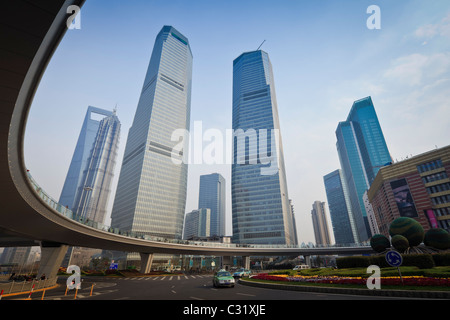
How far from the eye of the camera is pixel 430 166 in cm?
6600

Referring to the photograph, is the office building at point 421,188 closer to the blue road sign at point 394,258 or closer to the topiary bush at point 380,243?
the topiary bush at point 380,243

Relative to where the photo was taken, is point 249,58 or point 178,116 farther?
point 249,58

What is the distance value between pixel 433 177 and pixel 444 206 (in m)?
8.79

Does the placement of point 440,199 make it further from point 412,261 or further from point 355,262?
point 412,261

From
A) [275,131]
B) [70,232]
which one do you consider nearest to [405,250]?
[70,232]

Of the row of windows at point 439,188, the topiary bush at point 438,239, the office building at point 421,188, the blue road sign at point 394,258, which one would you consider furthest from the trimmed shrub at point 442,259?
the row of windows at point 439,188

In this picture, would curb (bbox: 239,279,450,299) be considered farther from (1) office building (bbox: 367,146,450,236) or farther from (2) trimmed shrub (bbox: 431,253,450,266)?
(1) office building (bbox: 367,146,450,236)

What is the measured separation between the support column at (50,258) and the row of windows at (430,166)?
96793 millimetres

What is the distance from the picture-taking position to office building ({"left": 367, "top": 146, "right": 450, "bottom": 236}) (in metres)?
61.7

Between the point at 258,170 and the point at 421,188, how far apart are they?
90638 mm

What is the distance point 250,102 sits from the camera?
568 ft

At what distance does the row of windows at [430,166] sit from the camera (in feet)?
211
